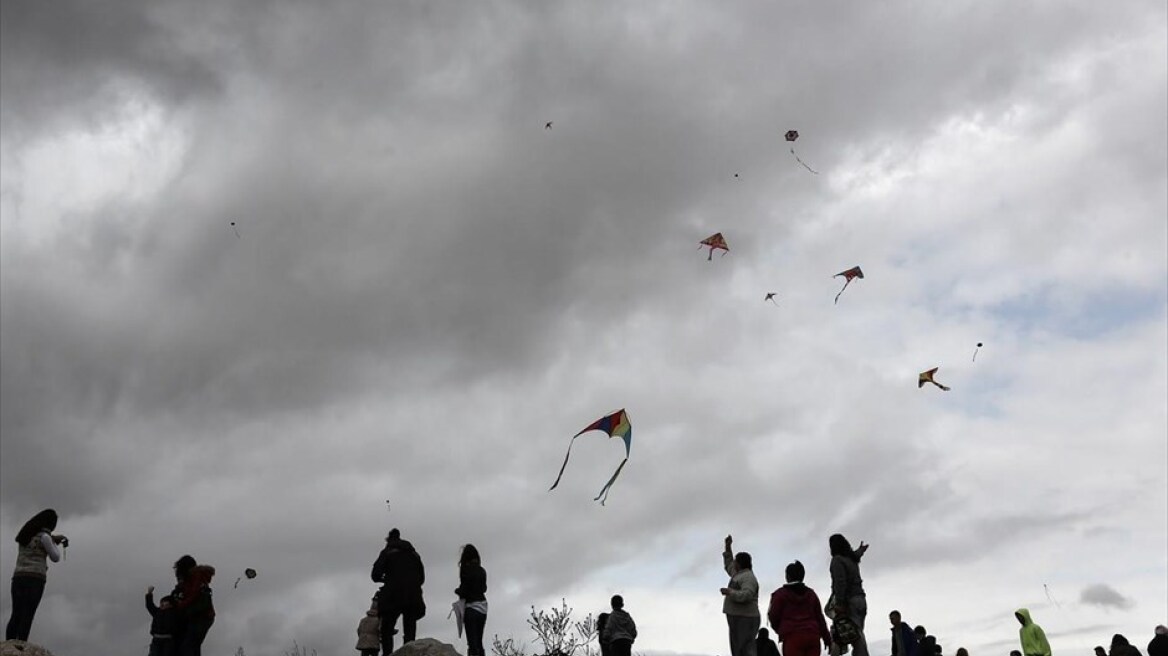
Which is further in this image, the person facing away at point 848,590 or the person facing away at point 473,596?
the person facing away at point 473,596

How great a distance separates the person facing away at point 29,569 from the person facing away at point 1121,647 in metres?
19.2

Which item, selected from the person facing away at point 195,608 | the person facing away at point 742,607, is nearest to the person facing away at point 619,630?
the person facing away at point 742,607

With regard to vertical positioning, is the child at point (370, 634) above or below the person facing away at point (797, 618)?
above

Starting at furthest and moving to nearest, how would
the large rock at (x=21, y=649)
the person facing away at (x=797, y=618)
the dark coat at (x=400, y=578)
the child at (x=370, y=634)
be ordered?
the child at (x=370, y=634), the dark coat at (x=400, y=578), the large rock at (x=21, y=649), the person facing away at (x=797, y=618)

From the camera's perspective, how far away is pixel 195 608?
14.5m

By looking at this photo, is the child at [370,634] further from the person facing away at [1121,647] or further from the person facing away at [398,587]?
the person facing away at [1121,647]

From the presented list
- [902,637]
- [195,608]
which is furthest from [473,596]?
[902,637]

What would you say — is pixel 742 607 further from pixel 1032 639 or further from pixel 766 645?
pixel 1032 639

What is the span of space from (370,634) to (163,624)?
15.6ft

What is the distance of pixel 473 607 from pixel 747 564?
503 cm

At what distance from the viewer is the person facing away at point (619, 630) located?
17953 millimetres

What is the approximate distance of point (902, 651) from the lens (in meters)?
19.2

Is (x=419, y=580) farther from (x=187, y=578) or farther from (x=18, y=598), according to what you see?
(x=18, y=598)

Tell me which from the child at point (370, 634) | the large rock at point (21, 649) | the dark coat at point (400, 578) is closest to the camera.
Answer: the large rock at point (21, 649)
